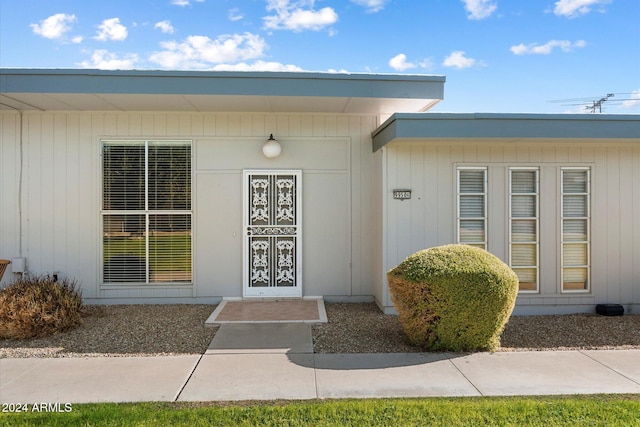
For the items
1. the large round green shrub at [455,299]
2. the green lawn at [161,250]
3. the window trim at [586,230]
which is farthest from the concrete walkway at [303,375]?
the green lawn at [161,250]

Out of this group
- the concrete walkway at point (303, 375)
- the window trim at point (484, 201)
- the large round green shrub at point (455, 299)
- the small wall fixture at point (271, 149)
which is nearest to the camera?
the concrete walkway at point (303, 375)

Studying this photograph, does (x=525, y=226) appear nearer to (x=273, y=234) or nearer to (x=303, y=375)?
(x=273, y=234)

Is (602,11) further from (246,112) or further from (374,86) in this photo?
(246,112)

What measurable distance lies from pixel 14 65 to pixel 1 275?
337 centimetres

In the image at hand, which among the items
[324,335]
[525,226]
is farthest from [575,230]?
[324,335]

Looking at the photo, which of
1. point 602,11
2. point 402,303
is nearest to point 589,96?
point 602,11

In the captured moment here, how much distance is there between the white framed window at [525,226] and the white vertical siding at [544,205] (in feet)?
0.31

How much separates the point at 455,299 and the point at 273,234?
12.2 feet

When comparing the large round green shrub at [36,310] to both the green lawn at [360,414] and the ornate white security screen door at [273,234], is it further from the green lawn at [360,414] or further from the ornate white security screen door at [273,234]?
the ornate white security screen door at [273,234]

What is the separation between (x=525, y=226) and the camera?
7.12 meters

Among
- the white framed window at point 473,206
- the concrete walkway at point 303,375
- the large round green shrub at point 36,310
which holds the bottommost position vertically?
the concrete walkway at point 303,375

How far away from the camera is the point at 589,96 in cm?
2219

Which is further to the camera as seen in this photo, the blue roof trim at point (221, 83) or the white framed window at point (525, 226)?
the white framed window at point (525, 226)

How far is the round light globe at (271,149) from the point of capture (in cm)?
763
